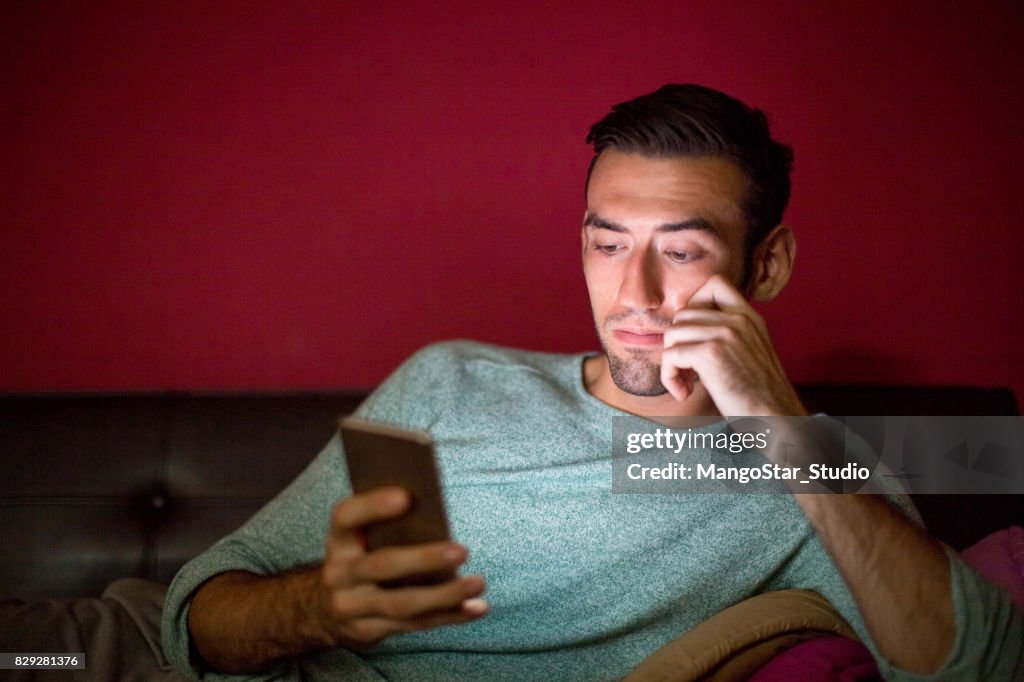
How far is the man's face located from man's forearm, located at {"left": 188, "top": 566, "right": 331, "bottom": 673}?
0.54m

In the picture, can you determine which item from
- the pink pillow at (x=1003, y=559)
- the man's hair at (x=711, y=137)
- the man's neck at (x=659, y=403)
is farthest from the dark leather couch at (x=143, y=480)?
the man's hair at (x=711, y=137)

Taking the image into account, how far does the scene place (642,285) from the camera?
1.11 meters

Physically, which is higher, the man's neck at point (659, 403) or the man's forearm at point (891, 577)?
the man's neck at point (659, 403)

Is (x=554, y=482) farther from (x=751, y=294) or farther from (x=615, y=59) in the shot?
(x=615, y=59)

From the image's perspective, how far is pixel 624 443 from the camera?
120 cm

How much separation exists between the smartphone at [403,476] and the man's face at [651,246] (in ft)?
1.57

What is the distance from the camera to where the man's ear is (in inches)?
49.4

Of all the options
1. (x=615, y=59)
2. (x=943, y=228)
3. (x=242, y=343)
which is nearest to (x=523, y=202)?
(x=615, y=59)

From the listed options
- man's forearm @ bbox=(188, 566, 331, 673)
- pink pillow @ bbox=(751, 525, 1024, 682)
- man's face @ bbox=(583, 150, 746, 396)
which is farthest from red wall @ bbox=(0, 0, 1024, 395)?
pink pillow @ bbox=(751, 525, 1024, 682)

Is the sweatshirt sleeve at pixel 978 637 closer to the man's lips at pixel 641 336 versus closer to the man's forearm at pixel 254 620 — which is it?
the man's lips at pixel 641 336

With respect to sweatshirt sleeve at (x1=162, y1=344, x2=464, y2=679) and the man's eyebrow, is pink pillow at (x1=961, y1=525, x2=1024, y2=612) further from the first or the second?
sweatshirt sleeve at (x1=162, y1=344, x2=464, y2=679)

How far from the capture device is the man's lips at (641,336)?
114 centimetres

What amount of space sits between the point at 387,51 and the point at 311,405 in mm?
734

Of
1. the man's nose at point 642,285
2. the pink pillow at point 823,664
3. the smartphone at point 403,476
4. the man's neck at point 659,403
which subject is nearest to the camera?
the smartphone at point 403,476
